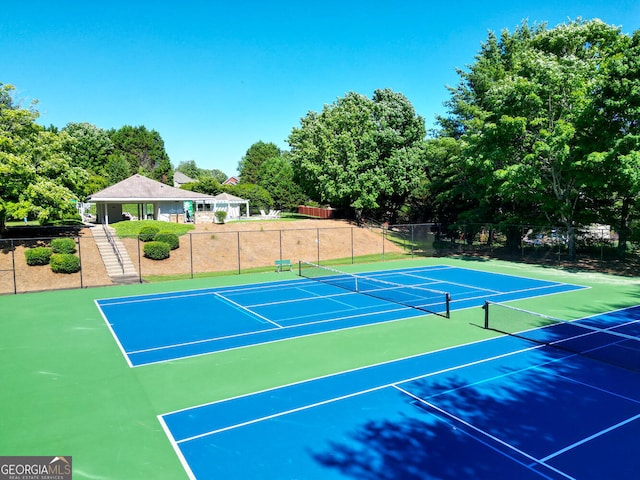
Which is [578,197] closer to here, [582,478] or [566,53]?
[566,53]

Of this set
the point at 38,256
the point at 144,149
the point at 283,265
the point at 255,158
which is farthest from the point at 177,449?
the point at 255,158

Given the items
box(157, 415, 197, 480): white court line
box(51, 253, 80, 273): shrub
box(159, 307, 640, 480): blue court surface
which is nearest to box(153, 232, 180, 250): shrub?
box(51, 253, 80, 273): shrub

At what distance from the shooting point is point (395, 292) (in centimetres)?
2164

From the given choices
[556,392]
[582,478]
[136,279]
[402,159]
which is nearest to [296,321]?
[556,392]

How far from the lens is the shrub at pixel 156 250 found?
98.0ft

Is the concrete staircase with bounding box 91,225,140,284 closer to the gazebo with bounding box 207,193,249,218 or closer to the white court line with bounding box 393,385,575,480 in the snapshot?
the white court line with bounding box 393,385,575,480

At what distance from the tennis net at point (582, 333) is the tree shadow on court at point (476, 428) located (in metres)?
1.18

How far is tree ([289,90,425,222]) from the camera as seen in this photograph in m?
43.6

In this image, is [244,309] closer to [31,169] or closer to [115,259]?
[115,259]

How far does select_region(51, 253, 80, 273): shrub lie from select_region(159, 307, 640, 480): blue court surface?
20.9 m

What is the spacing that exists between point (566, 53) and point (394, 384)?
114ft

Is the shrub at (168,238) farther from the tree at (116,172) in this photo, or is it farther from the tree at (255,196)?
A: the tree at (116,172)

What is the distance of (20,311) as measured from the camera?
18.5m

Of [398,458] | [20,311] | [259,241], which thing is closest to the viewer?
[398,458]
